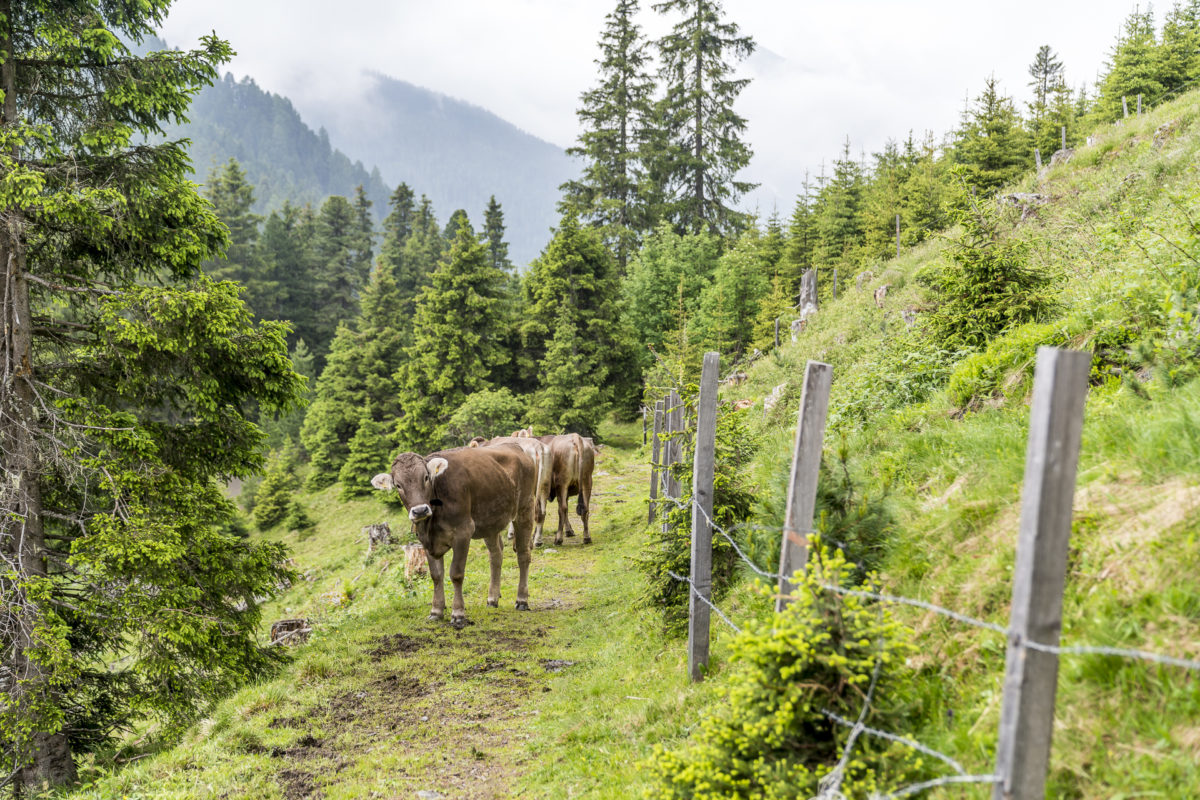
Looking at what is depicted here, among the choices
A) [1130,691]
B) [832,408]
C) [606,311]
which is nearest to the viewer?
[1130,691]

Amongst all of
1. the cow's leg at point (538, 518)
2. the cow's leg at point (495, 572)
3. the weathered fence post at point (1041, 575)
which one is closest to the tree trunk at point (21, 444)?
the cow's leg at point (495, 572)

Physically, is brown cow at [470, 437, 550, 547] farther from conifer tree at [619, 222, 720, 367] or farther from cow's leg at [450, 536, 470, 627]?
conifer tree at [619, 222, 720, 367]

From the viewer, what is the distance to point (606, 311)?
3319cm

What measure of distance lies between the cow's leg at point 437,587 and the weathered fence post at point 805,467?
273 inches

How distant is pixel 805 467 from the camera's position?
12.3 feet

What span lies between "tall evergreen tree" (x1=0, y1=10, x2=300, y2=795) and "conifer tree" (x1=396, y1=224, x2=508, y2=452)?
2259 centimetres

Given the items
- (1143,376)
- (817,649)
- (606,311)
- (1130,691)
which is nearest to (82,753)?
(817,649)

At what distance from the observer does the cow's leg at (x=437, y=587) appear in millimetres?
9750

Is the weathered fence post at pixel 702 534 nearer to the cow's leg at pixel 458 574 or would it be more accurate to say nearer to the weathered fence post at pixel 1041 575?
the weathered fence post at pixel 1041 575

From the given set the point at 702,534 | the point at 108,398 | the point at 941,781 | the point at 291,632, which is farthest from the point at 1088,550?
the point at 291,632

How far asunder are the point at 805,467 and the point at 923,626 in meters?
1.10

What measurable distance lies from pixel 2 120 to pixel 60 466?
4.20 meters

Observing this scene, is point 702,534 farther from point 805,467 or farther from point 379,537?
point 379,537

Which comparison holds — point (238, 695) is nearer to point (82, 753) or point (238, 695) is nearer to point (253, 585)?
point (253, 585)
